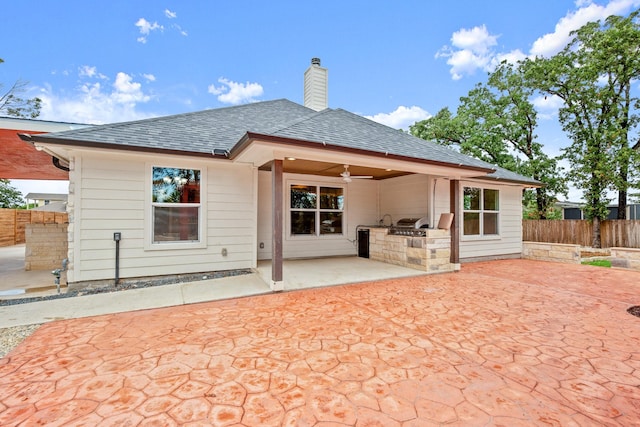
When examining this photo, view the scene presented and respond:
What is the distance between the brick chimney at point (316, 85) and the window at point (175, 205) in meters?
5.56

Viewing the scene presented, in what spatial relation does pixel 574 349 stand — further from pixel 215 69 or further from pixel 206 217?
pixel 215 69

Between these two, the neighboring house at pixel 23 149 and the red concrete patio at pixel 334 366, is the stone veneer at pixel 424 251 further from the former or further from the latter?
the neighboring house at pixel 23 149

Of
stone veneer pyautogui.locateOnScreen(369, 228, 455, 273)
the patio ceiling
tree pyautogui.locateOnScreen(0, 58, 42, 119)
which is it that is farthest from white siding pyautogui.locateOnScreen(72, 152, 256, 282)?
tree pyautogui.locateOnScreen(0, 58, 42, 119)

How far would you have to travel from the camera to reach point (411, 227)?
24.1 ft

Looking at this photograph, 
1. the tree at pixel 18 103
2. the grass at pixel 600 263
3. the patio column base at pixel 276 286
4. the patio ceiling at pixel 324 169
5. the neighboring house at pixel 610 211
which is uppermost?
the tree at pixel 18 103

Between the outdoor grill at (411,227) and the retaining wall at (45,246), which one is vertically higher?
the outdoor grill at (411,227)

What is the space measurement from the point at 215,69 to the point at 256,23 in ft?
14.6

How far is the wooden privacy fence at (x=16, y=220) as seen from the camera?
12.2m

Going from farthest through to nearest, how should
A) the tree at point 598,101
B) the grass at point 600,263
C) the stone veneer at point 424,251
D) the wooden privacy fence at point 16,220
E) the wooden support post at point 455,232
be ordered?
the wooden privacy fence at point 16,220, the tree at point 598,101, the grass at point 600,263, the wooden support post at point 455,232, the stone veneer at point 424,251

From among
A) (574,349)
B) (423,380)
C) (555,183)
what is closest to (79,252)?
(423,380)

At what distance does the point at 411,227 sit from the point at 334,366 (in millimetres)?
5464

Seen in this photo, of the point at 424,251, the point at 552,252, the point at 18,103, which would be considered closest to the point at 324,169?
the point at 424,251

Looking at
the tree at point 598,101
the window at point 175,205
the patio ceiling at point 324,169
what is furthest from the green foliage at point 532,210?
the window at point 175,205

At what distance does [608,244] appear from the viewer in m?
12.1
